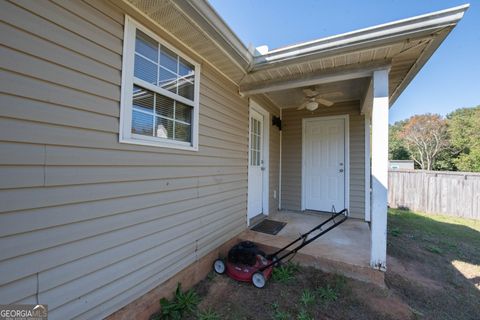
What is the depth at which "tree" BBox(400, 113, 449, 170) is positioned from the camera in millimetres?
17733

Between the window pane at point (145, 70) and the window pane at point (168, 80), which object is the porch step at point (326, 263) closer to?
the window pane at point (168, 80)

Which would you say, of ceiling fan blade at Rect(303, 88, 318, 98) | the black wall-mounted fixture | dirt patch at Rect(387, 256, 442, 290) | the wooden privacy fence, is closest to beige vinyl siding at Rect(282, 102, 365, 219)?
the black wall-mounted fixture

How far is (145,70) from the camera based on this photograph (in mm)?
1940

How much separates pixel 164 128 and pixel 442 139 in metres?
23.6

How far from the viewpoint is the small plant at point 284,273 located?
2575mm

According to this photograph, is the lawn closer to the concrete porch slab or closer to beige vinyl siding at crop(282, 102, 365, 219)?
the concrete porch slab

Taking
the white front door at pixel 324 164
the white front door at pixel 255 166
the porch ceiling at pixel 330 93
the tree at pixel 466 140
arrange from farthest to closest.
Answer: the tree at pixel 466 140 < the white front door at pixel 324 164 < the white front door at pixel 255 166 < the porch ceiling at pixel 330 93

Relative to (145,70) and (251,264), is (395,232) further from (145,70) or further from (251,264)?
(145,70)

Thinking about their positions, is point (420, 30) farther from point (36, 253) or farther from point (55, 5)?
point (36, 253)

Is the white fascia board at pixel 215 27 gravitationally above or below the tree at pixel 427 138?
below

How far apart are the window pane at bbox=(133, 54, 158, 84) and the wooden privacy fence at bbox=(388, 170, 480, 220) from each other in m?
8.44

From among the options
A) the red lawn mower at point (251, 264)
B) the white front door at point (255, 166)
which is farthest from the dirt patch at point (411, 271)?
the white front door at point (255, 166)

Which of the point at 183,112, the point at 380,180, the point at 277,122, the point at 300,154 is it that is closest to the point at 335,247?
the point at 380,180

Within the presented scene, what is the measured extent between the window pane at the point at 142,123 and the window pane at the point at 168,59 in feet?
1.96
